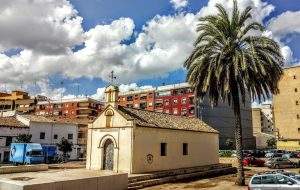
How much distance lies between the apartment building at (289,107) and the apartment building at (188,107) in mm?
13565

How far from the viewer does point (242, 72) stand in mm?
26062

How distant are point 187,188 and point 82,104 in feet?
278

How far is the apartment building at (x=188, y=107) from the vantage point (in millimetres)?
88338

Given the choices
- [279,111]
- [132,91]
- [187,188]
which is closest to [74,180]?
[187,188]

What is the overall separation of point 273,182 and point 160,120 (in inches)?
622

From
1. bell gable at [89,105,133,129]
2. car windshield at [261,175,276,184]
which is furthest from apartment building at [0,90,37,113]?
car windshield at [261,175,276,184]

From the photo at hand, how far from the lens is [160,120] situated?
33.2 metres

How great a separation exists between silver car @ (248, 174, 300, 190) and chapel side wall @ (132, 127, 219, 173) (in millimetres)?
11575

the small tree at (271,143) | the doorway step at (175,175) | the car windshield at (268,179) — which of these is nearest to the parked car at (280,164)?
the doorway step at (175,175)

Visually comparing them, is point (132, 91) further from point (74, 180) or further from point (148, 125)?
point (74, 180)

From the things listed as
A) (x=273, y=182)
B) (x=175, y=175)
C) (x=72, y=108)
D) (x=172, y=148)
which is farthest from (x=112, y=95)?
(x=72, y=108)

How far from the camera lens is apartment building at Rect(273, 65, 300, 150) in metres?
81.4

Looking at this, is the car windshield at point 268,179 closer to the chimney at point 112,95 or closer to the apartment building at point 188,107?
the chimney at point 112,95

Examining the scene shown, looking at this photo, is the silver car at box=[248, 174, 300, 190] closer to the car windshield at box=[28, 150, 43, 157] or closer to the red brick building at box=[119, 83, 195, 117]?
the car windshield at box=[28, 150, 43, 157]
